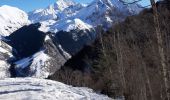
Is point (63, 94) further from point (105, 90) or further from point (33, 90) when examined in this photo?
point (105, 90)

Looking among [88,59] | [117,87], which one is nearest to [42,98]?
[117,87]

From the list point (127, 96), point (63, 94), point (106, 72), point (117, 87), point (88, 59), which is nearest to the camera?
point (63, 94)

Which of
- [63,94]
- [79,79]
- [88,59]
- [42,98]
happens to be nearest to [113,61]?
[63,94]

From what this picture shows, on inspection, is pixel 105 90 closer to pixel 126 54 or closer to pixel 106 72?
pixel 106 72

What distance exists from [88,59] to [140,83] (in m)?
96.7

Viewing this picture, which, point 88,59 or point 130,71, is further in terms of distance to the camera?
point 88,59

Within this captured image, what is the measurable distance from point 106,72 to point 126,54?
4.61m

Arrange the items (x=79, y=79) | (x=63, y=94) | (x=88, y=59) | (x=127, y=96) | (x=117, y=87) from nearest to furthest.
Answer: (x=63, y=94), (x=127, y=96), (x=117, y=87), (x=79, y=79), (x=88, y=59)

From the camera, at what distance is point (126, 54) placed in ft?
197

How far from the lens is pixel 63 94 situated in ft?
117

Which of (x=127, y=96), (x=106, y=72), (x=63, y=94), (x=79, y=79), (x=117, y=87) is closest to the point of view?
(x=63, y=94)

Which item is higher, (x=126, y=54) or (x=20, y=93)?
(x=126, y=54)

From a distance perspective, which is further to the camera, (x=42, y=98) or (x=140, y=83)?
(x=140, y=83)

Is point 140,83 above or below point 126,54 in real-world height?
below
